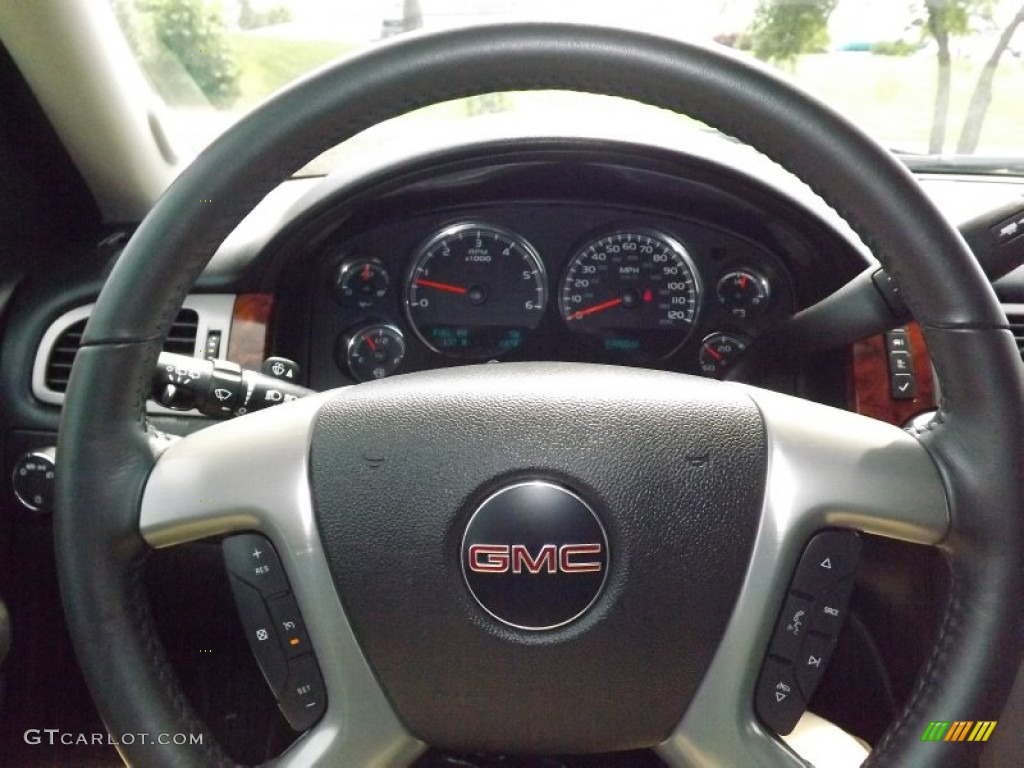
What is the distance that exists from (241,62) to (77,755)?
1228 millimetres

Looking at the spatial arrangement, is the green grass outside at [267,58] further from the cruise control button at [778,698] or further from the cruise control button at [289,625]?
the cruise control button at [778,698]

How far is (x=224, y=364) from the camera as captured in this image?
1.08m

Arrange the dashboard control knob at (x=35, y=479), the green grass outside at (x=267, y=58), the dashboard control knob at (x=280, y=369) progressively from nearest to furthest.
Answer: the dashboard control knob at (x=280, y=369) < the dashboard control knob at (x=35, y=479) < the green grass outside at (x=267, y=58)

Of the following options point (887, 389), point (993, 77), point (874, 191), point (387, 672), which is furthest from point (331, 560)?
point (993, 77)

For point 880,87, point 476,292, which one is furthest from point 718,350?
point 880,87

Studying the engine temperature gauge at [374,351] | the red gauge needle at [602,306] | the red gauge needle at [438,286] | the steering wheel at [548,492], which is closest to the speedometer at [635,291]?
the red gauge needle at [602,306]

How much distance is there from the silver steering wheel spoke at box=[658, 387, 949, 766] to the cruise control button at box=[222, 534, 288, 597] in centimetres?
36

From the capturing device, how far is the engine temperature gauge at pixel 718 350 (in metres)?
1.77

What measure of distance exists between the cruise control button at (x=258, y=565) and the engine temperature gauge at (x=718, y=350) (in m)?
1.04

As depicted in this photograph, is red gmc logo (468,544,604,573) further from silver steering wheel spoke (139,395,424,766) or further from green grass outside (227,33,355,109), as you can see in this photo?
green grass outside (227,33,355,109)

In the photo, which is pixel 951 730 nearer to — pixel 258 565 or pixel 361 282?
pixel 258 565

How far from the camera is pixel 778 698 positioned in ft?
2.86

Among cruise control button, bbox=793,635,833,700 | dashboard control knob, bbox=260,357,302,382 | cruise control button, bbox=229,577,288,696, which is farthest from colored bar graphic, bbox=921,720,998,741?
dashboard control knob, bbox=260,357,302,382

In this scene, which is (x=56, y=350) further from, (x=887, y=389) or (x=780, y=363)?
(x=887, y=389)
